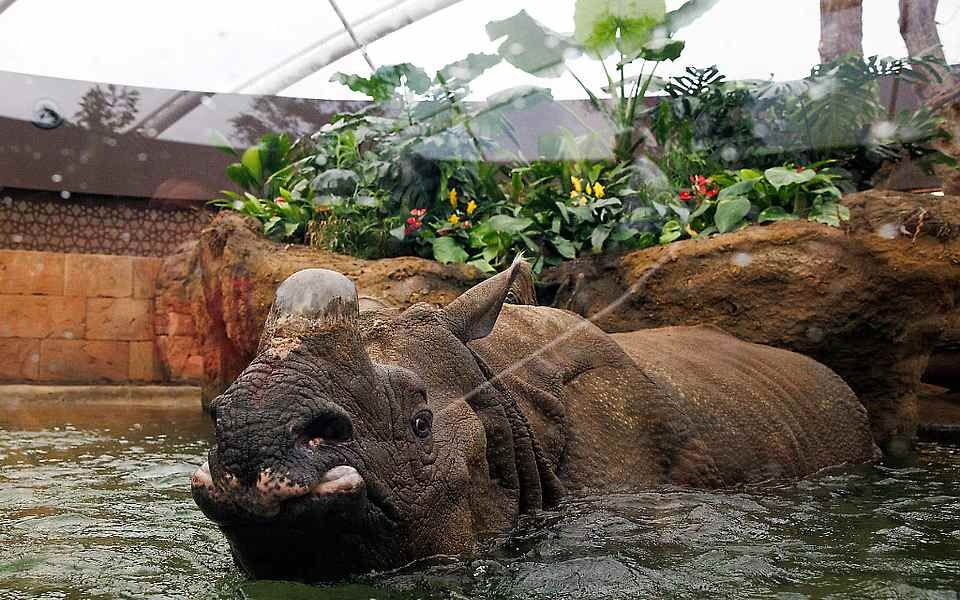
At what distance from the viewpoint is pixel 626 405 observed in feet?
13.3

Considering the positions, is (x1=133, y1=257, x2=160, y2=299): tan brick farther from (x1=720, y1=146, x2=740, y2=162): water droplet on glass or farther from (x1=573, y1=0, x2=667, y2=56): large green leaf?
(x1=573, y1=0, x2=667, y2=56): large green leaf

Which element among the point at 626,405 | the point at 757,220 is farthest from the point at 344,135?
the point at 626,405

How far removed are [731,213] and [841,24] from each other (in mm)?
3446

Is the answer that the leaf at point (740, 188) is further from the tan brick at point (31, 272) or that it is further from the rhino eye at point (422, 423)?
the tan brick at point (31, 272)

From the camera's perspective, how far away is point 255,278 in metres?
6.90

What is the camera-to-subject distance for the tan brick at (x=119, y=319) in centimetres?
1417

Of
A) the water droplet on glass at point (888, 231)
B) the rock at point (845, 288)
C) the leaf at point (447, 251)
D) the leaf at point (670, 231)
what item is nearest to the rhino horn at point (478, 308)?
the rock at point (845, 288)

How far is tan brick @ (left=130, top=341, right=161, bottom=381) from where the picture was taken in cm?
1445

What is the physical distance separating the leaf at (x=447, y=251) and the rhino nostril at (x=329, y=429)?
14.7ft

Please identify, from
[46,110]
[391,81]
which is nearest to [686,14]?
[391,81]

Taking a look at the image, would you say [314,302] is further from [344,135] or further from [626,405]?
[344,135]

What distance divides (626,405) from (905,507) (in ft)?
3.99

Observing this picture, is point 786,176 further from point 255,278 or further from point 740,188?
point 255,278

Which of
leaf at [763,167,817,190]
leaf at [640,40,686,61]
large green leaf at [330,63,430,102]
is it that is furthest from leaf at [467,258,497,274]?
leaf at [640,40,686,61]
